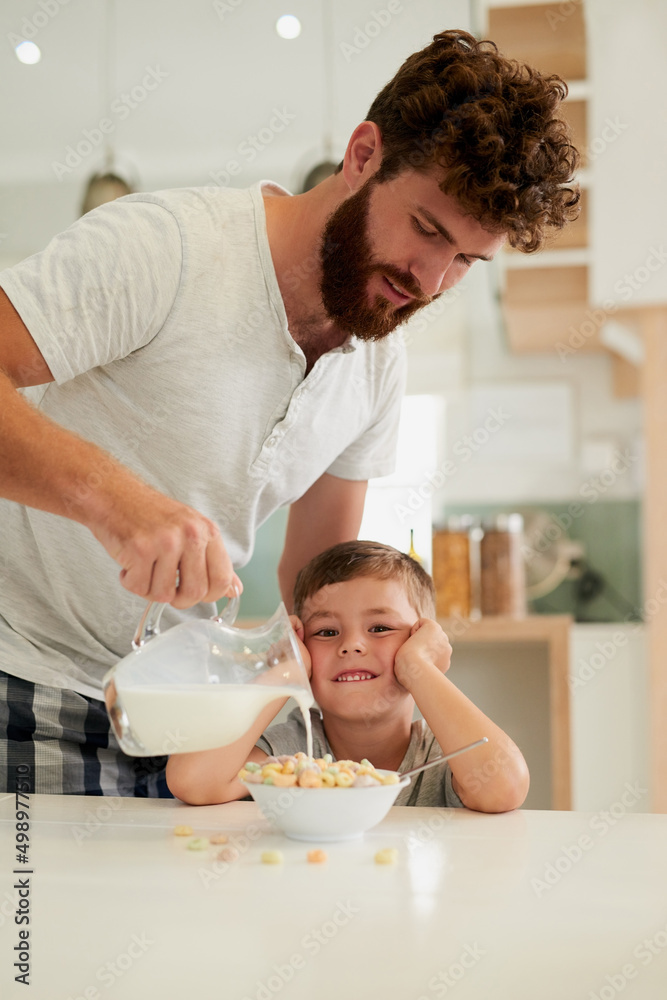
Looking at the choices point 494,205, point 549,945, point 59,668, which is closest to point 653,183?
point 494,205

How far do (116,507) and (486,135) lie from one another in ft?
1.94

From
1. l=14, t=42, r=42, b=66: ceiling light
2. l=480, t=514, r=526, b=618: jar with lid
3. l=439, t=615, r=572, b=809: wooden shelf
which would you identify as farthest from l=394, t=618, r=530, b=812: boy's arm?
l=14, t=42, r=42, b=66: ceiling light

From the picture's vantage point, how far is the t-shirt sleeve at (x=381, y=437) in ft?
4.49

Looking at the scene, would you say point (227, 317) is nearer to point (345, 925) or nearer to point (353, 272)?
point (353, 272)

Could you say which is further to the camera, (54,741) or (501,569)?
(501,569)

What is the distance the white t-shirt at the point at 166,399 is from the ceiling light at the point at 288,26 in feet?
5.94

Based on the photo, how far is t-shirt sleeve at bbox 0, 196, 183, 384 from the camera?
0.96m

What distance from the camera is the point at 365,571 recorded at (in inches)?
50.0

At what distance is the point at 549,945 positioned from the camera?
59 cm

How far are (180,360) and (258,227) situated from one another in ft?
0.63

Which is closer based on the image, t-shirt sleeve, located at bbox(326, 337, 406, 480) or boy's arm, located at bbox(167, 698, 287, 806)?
boy's arm, located at bbox(167, 698, 287, 806)

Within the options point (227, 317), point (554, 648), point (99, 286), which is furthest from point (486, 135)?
point (554, 648)

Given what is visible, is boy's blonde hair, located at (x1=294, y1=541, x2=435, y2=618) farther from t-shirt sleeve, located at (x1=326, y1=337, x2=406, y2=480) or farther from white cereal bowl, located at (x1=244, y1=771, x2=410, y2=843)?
white cereal bowl, located at (x1=244, y1=771, x2=410, y2=843)

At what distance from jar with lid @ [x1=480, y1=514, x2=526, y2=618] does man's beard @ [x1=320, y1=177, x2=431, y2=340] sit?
4.55 ft
